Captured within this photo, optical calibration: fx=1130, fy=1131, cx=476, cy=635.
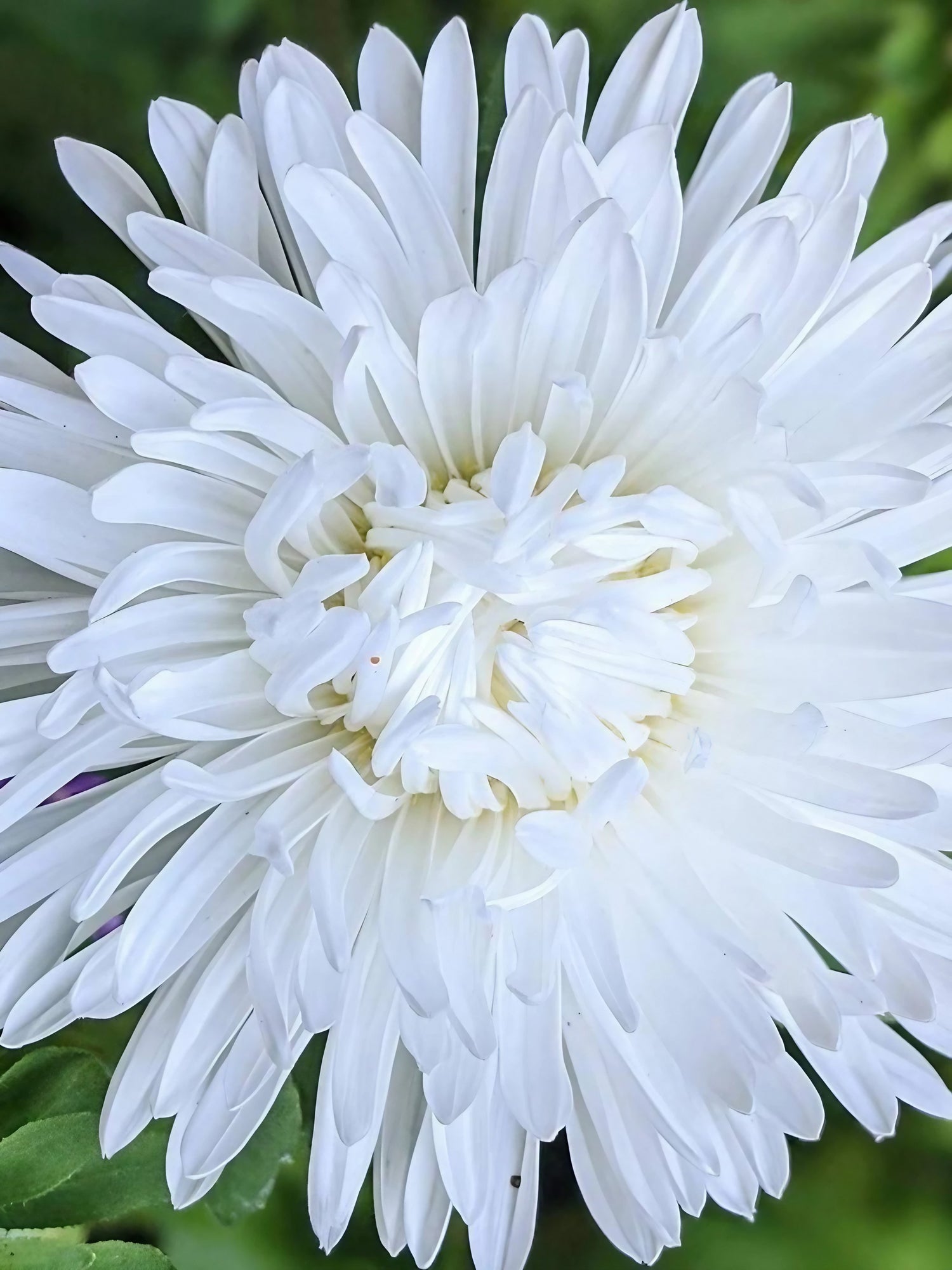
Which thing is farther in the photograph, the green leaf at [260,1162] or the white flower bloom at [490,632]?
the green leaf at [260,1162]

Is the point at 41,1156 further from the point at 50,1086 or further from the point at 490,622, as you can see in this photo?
the point at 490,622

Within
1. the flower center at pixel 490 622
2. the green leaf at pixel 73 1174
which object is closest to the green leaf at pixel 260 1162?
the green leaf at pixel 73 1174

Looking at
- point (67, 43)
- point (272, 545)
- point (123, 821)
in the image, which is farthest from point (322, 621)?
point (67, 43)

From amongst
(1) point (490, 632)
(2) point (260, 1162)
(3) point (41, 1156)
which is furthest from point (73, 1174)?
(1) point (490, 632)

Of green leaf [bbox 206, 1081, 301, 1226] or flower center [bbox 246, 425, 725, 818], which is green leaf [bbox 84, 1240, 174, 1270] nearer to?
green leaf [bbox 206, 1081, 301, 1226]

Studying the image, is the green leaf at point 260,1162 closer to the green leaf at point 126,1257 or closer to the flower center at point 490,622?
the green leaf at point 126,1257

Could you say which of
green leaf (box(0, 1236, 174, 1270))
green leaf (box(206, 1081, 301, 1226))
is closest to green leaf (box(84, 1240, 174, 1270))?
green leaf (box(0, 1236, 174, 1270))

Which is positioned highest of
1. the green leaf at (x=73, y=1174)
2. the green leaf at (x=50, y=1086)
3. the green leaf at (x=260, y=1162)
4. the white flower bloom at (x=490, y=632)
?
the white flower bloom at (x=490, y=632)
